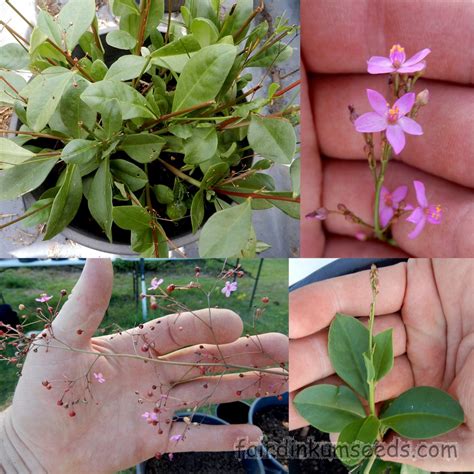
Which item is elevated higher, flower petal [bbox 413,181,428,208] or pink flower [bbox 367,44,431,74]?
pink flower [bbox 367,44,431,74]

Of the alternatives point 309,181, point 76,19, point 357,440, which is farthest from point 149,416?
point 76,19

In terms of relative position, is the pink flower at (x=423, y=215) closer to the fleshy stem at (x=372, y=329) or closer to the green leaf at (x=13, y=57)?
the fleshy stem at (x=372, y=329)

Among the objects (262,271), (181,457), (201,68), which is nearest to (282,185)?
(262,271)

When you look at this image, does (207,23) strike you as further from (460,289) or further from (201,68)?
(460,289)

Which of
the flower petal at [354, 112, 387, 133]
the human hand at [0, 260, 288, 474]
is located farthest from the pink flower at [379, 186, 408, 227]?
the human hand at [0, 260, 288, 474]

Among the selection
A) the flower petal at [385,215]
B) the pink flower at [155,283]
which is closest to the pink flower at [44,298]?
the pink flower at [155,283]

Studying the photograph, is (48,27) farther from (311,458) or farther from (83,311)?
(311,458)

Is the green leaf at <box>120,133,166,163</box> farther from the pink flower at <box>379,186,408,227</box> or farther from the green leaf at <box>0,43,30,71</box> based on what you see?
the pink flower at <box>379,186,408,227</box>
